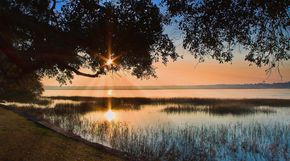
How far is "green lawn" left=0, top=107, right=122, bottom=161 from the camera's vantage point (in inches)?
420

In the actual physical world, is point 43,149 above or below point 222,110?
above

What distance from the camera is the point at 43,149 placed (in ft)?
38.8

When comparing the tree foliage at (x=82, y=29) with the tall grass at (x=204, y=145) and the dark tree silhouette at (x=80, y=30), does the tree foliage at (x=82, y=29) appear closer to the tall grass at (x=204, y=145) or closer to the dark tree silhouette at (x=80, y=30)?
the dark tree silhouette at (x=80, y=30)

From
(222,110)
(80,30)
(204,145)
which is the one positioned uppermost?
(80,30)

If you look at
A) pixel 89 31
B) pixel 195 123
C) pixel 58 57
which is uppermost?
pixel 89 31

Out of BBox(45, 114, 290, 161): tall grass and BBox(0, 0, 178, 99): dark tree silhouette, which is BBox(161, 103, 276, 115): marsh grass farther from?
BBox(0, 0, 178, 99): dark tree silhouette

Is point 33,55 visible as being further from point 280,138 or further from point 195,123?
Result: point 195,123

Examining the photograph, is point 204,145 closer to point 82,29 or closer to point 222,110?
point 82,29

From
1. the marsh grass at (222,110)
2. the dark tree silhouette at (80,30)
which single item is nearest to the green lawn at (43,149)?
the dark tree silhouette at (80,30)

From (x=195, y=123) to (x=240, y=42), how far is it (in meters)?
20.9

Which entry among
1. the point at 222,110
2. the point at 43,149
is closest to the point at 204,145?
the point at 43,149

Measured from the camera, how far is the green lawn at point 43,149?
10.7 metres

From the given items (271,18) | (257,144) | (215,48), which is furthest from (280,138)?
(271,18)

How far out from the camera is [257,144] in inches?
723
